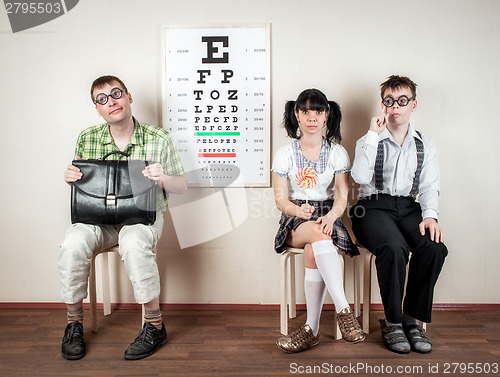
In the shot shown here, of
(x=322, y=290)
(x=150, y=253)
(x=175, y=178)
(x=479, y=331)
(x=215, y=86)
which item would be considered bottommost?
(x=479, y=331)

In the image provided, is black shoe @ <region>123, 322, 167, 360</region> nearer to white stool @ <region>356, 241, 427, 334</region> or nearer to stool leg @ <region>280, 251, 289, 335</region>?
stool leg @ <region>280, 251, 289, 335</region>

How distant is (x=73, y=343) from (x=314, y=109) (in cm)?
154

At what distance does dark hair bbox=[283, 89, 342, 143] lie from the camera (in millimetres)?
2078

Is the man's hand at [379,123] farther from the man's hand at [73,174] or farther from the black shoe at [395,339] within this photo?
the man's hand at [73,174]

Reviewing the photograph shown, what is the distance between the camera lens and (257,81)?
2.43 meters

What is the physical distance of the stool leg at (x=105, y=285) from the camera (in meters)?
2.44

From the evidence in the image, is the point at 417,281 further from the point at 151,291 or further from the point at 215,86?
the point at 215,86

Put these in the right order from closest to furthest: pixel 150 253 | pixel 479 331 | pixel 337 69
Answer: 1. pixel 150 253
2. pixel 479 331
3. pixel 337 69

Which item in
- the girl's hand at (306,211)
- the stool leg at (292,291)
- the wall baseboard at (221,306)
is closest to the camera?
the girl's hand at (306,211)

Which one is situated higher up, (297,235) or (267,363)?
(297,235)

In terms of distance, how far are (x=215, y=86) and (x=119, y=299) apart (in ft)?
4.46

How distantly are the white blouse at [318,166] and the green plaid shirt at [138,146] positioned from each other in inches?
22.4

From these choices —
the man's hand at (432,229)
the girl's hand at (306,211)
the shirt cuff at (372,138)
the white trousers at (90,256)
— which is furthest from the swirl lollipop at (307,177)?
the white trousers at (90,256)

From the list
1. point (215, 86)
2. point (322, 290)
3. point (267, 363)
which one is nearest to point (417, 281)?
point (322, 290)
